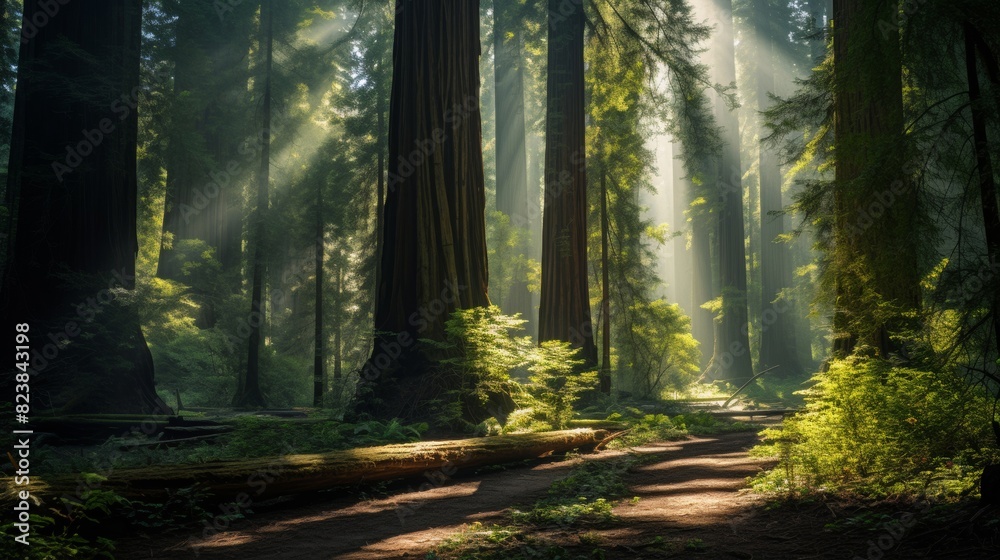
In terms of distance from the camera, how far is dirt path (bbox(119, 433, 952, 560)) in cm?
398

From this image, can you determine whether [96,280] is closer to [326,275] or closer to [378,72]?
[326,275]

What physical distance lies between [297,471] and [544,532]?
2441mm

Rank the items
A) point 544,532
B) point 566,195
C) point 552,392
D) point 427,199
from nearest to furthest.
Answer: point 544,532 < point 552,392 < point 427,199 < point 566,195

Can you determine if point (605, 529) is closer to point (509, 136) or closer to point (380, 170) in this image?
point (380, 170)

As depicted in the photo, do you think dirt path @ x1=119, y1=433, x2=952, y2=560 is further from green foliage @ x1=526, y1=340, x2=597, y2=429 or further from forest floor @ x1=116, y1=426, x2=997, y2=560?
green foliage @ x1=526, y1=340, x2=597, y2=429

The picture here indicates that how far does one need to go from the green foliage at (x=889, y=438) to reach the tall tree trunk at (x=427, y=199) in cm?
602

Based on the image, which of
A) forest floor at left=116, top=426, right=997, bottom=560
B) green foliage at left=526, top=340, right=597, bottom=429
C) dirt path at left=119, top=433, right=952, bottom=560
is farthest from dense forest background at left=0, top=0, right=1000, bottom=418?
dirt path at left=119, top=433, right=952, bottom=560

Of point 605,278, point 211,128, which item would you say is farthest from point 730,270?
point 211,128

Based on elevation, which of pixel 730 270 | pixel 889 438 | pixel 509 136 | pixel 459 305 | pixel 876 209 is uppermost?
pixel 509 136

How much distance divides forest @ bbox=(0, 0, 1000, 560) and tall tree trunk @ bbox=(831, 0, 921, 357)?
0.12ft

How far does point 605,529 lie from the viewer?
4598 millimetres

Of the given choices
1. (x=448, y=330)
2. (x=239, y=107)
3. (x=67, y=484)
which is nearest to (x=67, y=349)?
(x=448, y=330)

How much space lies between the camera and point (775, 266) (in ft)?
105

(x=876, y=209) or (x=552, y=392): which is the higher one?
(x=876, y=209)
